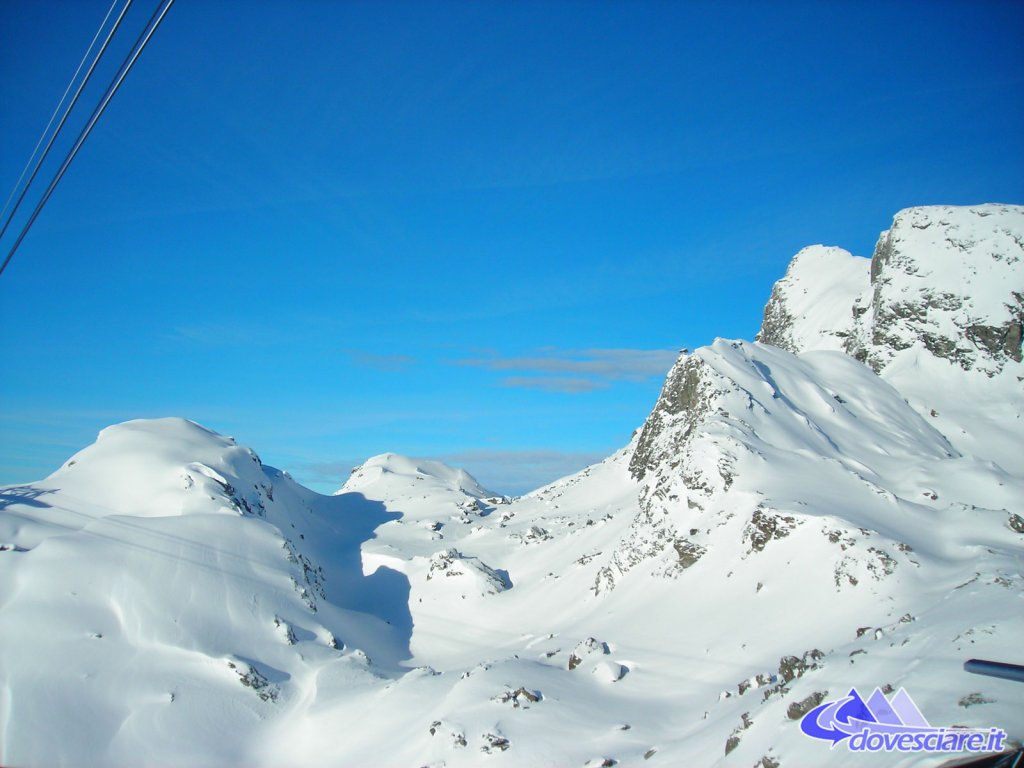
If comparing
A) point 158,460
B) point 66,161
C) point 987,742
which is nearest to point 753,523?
point 987,742

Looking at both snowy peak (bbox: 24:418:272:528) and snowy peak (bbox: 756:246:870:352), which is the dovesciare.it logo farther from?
A: snowy peak (bbox: 756:246:870:352)

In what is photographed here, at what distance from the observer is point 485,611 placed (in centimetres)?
4538

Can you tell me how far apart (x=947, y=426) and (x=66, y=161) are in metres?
66.6

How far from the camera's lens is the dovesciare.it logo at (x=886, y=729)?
1202 cm

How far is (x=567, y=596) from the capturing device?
42.7 m

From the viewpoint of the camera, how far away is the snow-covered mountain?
21656 millimetres

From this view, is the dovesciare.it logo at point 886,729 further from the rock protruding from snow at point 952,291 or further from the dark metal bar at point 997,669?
the rock protruding from snow at point 952,291

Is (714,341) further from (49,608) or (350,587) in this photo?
(49,608)

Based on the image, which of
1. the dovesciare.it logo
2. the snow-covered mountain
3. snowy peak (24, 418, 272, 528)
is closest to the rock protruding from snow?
the snow-covered mountain

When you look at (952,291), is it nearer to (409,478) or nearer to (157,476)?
(409,478)

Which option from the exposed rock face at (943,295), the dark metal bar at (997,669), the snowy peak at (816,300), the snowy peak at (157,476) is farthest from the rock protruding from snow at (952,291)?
the dark metal bar at (997,669)

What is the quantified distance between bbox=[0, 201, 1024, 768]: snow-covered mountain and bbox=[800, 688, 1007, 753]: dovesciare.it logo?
0.35 m

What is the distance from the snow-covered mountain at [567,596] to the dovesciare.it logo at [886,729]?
347mm

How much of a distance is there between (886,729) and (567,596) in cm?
2965
